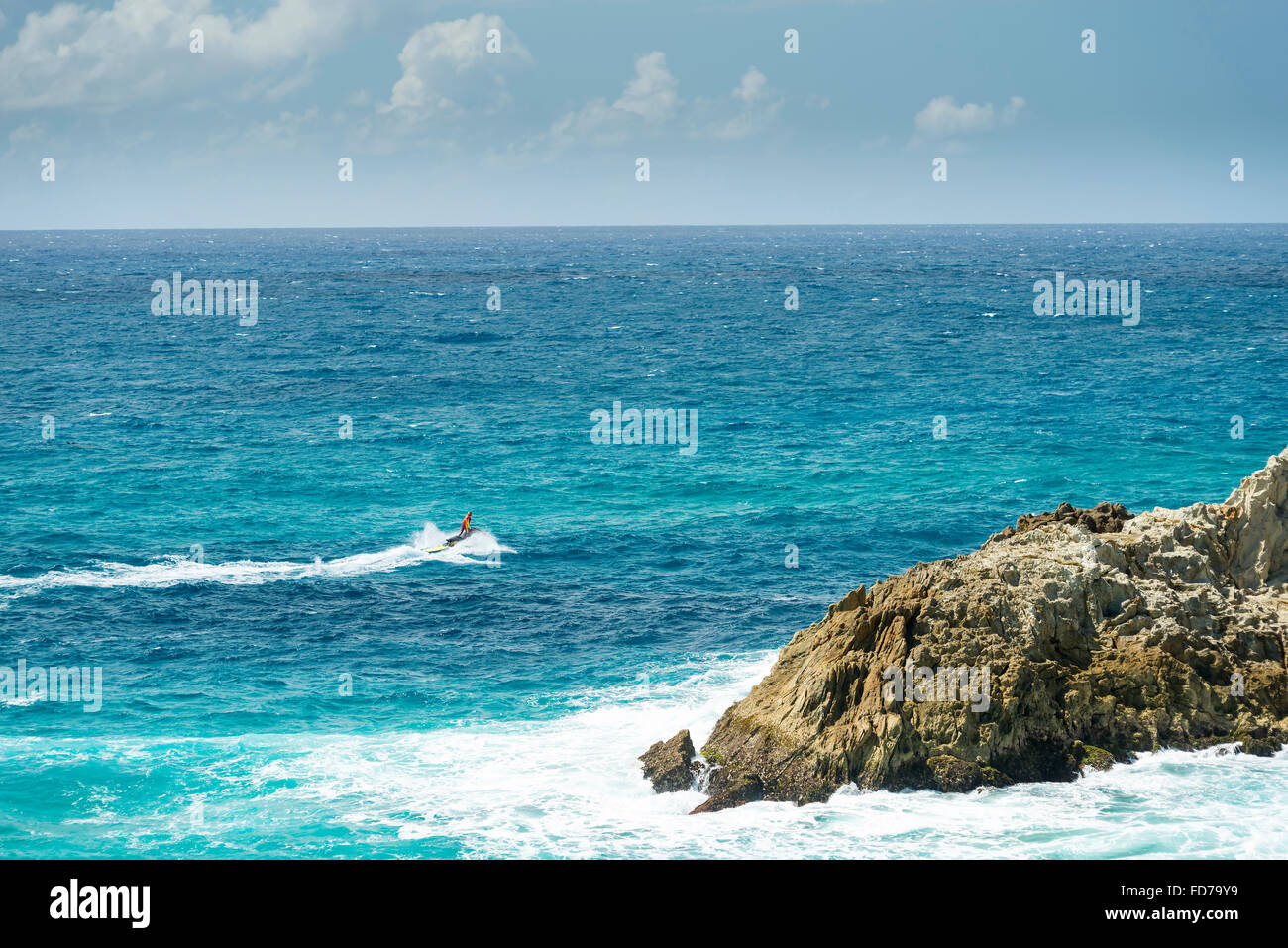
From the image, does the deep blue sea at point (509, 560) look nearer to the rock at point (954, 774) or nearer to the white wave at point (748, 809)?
the white wave at point (748, 809)

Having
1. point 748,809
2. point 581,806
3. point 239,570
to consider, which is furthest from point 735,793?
point 239,570

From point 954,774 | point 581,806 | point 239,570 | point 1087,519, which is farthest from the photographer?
point 239,570

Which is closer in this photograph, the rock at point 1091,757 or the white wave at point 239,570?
the rock at point 1091,757

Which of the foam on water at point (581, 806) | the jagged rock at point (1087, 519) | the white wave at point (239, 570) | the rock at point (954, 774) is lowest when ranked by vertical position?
the foam on water at point (581, 806)

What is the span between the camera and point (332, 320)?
511 feet

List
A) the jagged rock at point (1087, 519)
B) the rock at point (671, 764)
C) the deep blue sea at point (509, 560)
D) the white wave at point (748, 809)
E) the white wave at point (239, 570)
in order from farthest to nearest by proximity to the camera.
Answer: the white wave at point (239, 570) < the jagged rock at point (1087, 519) < the rock at point (671, 764) < the deep blue sea at point (509, 560) < the white wave at point (748, 809)

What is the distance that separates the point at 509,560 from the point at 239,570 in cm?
1204

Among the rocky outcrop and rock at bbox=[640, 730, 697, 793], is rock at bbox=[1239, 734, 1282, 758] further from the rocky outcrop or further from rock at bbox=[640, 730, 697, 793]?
rock at bbox=[640, 730, 697, 793]

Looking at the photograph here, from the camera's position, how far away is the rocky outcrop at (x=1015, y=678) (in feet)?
99.7

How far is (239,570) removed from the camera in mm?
54406

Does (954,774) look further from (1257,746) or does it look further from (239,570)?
(239,570)

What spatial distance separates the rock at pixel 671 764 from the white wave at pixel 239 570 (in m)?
24.3

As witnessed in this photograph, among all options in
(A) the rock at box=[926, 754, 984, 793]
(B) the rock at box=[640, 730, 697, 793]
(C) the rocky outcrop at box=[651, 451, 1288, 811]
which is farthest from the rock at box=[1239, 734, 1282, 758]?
(B) the rock at box=[640, 730, 697, 793]

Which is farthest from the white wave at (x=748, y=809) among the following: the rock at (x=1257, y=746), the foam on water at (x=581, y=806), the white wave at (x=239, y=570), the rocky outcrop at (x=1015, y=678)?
the white wave at (x=239, y=570)
